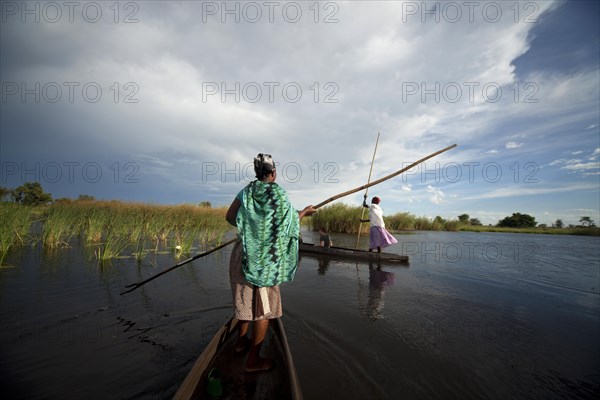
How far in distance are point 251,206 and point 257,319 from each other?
1.23 metres

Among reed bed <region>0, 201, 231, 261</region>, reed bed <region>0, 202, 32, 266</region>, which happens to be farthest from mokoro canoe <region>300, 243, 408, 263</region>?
reed bed <region>0, 202, 32, 266</region>

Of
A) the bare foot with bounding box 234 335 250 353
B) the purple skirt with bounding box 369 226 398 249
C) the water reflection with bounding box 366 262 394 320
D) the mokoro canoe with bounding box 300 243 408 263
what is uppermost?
the purple skirt with bounding box 369 226 398 249

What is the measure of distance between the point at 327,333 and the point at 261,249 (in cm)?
241

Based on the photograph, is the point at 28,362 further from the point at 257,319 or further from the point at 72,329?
the point at 257,319

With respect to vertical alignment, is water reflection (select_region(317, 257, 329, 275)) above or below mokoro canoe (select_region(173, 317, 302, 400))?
below

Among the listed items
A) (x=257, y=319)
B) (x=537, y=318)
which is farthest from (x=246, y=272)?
(x=537, y=318)

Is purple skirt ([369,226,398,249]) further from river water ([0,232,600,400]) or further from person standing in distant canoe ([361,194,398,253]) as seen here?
river water ([0,232,600,400])

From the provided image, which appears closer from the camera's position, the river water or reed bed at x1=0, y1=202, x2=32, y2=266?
the river water

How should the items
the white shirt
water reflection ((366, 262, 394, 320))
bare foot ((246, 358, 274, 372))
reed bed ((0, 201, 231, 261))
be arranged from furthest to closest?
the white shirt < reed bed ((0, 201, 231, 261)) < water reflection ((366, 262, 394, 320)) < bare foot ((246, 358, 274, 372))

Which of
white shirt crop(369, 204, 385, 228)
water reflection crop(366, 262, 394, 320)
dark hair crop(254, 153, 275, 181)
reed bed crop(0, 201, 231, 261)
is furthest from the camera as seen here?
white shirt crop(369, 204, 385, 228)

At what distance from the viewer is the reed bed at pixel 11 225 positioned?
6.58 metres

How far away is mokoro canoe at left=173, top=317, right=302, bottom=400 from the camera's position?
6.70 ft

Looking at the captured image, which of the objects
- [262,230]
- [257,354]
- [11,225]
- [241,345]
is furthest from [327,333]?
[11,225]

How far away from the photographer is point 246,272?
258 centimetres
